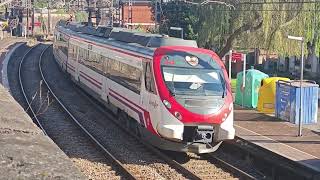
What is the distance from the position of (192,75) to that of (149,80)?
1111 millimetres

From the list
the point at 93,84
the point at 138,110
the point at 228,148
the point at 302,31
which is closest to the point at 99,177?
the point at 138,110

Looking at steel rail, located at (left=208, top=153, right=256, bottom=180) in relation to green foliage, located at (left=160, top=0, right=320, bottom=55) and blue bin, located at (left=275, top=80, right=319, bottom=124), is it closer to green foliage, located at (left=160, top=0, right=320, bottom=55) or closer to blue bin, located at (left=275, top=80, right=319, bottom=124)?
blue bin, located at (left=275, top=80, right=319, bottom=124)

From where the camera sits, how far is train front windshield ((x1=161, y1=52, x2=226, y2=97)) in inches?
499

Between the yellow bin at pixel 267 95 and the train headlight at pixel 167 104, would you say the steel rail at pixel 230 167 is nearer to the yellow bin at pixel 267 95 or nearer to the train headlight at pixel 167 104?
the train headlight at pixel 167 104

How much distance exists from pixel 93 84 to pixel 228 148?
7657 mm

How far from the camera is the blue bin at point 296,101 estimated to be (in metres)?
16.9

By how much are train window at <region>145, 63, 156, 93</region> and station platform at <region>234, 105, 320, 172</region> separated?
3.18 metres

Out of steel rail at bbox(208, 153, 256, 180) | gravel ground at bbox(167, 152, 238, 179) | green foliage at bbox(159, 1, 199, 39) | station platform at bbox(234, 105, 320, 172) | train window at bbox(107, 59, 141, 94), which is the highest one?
green foliage at bbox(159, 1, 199, 39)

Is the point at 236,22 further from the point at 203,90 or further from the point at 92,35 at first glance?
the point at 203,90

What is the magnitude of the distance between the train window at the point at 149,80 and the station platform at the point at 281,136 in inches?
125

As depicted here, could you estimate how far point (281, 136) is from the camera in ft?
49.5

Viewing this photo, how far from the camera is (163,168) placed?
1255cm

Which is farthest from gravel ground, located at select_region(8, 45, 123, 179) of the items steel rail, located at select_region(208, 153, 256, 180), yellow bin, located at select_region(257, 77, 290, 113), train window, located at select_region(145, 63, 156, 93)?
yellow bin, located at select_region(257, 77, 290, 113)

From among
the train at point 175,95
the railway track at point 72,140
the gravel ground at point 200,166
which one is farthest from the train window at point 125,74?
the gravel ground at point 200,166
